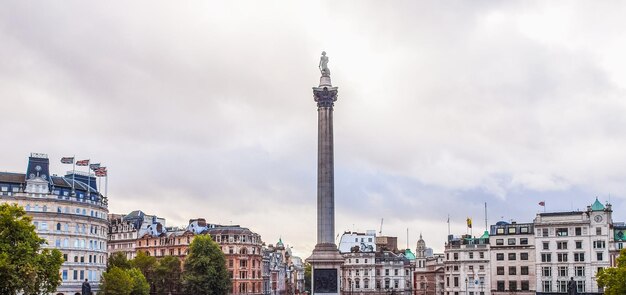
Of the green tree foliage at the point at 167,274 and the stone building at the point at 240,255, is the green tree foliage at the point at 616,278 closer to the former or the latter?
the stone building at the point at 240,255

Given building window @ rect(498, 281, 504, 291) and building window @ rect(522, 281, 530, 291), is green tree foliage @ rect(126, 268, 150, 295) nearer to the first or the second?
building window @ rect(498, 281, 504, 291)

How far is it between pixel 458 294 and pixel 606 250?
26.4 meters

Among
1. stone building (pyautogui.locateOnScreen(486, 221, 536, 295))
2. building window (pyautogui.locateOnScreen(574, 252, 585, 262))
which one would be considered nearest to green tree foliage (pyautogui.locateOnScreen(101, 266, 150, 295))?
stone building (pyautogui.locateOnScreen(486, 221, 536, 295))

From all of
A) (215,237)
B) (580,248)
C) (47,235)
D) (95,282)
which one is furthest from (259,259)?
(580,248)

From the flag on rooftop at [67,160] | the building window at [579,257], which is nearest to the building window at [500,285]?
the building window at [579,257]

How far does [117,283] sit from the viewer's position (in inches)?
3890

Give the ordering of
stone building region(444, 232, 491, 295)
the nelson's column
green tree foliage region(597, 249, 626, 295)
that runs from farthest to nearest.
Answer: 1. stone building region(444, 232, 491, 295)
2. the nelson's column
3. green tree foliage region(597, 249, 626, 295)

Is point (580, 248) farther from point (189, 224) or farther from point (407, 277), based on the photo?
point (189, 224)

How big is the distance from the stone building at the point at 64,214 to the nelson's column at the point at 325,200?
39908 mm

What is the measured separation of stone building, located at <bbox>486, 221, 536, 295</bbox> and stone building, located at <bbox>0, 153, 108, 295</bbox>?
207ft

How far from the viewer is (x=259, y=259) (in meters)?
143

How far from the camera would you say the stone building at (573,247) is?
103812 mm

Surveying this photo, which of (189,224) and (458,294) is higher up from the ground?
(189,224)

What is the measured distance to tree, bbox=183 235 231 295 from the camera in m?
114
